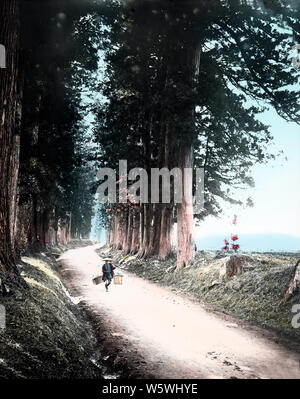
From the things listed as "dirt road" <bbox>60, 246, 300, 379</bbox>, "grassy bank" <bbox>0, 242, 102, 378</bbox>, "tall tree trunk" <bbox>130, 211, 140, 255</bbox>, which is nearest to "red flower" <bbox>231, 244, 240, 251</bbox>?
"dirt road" <bbox>60, 246, 300, 379</bbox>

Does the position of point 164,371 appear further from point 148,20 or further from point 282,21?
point 148,20

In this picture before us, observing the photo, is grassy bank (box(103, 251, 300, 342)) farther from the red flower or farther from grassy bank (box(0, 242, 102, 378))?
grassy bank (box(0, 242, 102, 378))

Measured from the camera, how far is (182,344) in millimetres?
7129

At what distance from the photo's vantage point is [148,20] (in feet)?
50.0

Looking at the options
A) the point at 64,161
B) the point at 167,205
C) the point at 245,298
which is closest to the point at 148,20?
the point at 64,161

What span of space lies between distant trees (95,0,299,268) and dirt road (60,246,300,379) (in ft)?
21.0

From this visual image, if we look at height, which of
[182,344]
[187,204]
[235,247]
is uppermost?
[187,204]

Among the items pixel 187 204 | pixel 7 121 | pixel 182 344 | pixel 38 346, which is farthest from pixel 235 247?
pixel 38 346

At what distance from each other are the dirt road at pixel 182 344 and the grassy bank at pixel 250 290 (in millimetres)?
596

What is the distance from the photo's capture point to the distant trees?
45.0 feet

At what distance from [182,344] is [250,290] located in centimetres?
405

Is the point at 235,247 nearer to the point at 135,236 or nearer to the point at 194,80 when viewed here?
the point at 194,80

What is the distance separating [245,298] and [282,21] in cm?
981

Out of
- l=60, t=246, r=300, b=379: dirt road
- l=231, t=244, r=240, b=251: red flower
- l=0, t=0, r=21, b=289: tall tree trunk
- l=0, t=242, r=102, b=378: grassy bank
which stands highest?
l=0, t=0, r=21, b=289: tall tree trunk
